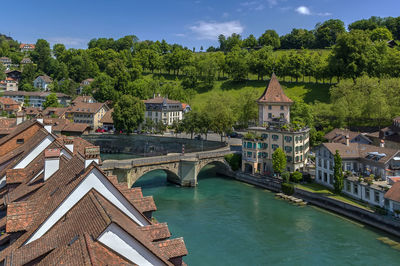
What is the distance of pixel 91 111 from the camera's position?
98812mm

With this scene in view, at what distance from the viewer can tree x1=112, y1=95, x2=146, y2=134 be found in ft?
277

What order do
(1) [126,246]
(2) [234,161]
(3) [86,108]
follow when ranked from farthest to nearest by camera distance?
(3) [86,108] < (2) [234,161] < (1) [126,246]

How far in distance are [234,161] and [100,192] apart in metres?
47.5

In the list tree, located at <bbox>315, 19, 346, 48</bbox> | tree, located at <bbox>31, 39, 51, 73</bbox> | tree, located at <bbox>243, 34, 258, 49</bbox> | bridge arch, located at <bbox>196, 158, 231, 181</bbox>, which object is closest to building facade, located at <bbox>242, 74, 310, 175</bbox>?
bridge arch, located at <bbox>196, 158, 231, 181</bbox>

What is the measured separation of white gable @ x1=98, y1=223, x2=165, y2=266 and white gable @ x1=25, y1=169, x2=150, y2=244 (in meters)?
3.03

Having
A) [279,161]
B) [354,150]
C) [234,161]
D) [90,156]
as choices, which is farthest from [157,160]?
[90,156]

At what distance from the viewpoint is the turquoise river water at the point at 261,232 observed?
28812mm

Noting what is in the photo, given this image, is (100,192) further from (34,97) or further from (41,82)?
(41,82)

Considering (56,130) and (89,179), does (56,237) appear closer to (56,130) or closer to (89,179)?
(89,179)

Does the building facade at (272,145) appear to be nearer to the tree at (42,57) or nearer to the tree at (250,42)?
the tree at (250,42)

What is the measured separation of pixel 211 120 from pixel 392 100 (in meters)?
39.5

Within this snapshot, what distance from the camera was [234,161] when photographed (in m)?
58.6

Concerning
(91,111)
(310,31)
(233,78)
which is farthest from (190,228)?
(310,31)

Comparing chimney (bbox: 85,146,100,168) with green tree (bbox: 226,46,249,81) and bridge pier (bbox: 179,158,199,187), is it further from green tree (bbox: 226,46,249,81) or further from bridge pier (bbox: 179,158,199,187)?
green tree (bbox: 226,46,249,81)
